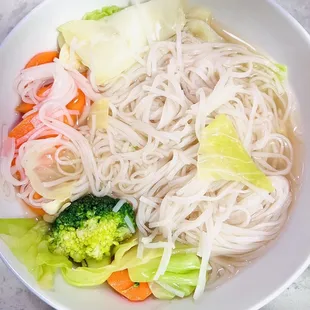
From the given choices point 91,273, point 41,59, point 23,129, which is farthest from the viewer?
point 41,59

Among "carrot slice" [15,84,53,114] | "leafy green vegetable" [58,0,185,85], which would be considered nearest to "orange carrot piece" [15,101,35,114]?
"carrot slice" [15,84,53,114]

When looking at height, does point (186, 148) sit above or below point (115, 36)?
below

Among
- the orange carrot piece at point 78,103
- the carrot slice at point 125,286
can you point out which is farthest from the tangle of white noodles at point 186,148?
the carrot slice at point 125,286

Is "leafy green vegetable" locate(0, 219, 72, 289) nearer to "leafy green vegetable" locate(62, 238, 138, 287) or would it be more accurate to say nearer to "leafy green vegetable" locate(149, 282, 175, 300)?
"leafy green vegetable" locate(62, 238, 138, 287)

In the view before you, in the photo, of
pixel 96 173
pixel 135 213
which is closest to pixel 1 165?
pixel 96 173

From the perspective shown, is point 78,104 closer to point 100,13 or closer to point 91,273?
point 100,13

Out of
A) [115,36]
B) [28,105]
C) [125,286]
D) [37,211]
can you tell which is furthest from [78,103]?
[125,286]
